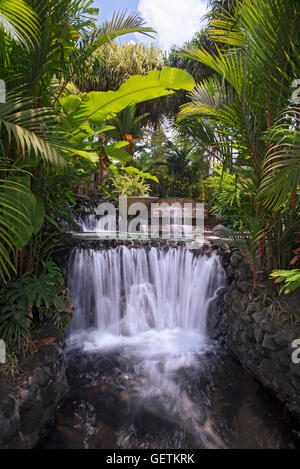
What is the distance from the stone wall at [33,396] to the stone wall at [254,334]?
248 cm

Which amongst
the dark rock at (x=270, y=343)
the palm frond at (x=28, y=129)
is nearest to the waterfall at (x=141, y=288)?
the dark rock at (x=270, y=343)

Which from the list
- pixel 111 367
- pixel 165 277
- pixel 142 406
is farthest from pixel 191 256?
pixel 142 406

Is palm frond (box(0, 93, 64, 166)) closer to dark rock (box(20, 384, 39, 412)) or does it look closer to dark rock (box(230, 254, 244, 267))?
dark rock (box(20, 384, 39, 412))

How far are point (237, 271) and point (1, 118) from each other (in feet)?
12.5

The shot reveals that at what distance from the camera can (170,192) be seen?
14789 mm

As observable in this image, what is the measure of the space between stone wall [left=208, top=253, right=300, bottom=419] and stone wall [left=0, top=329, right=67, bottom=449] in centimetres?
248

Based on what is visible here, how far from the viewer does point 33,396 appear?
Answer: 8.32 feet

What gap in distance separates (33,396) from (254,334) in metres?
2.68

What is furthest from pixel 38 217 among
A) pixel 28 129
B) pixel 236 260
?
pixel 236 260

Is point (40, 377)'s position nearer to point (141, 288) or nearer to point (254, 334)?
point (254, 334)

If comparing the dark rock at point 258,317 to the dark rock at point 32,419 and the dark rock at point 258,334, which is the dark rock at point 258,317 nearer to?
the dark rock at point 258,334

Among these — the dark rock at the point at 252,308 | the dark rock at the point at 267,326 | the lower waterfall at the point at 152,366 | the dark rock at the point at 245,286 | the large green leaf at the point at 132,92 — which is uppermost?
the large green leaf at the point at 132,92

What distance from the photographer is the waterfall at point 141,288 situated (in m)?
4.95

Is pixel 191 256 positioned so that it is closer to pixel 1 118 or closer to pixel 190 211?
pixel 1 118
